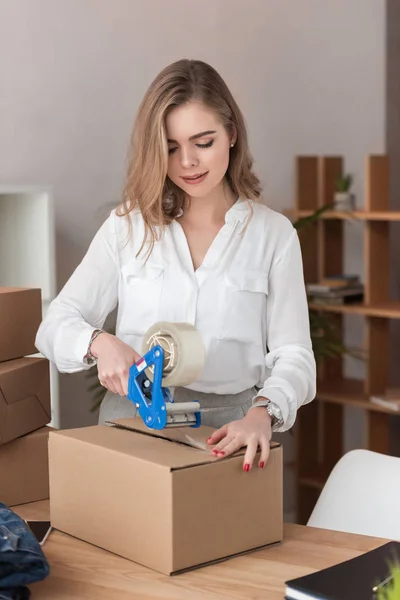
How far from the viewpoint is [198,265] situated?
1.97 m

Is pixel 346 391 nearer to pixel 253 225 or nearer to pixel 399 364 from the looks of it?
→ pixel 399 364

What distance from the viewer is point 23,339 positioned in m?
1.93

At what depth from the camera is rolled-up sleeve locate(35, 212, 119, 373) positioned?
1869mm

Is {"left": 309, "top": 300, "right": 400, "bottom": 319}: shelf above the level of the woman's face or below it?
below

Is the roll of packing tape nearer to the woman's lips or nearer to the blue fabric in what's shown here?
the blue fabric

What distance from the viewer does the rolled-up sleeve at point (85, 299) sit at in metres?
1.87

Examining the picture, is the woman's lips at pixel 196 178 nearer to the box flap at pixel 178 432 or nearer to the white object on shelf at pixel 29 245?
the box flap at pixel 178 432

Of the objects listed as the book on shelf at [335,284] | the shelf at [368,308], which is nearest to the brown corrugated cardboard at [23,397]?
the shelf at [368,308]

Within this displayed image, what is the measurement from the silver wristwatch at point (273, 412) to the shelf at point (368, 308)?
6.12 feet

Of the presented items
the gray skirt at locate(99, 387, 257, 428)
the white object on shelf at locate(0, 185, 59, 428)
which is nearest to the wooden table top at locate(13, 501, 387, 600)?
the gray skirt at locate(99, 387, 257, 428)

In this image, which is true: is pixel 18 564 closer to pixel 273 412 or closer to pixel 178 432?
pixel 178 432

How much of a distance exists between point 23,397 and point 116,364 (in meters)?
0.30

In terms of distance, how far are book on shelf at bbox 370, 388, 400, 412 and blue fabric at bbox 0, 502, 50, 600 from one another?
7.72ft

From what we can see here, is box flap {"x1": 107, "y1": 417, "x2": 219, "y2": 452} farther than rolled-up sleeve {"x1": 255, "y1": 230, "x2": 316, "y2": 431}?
No
